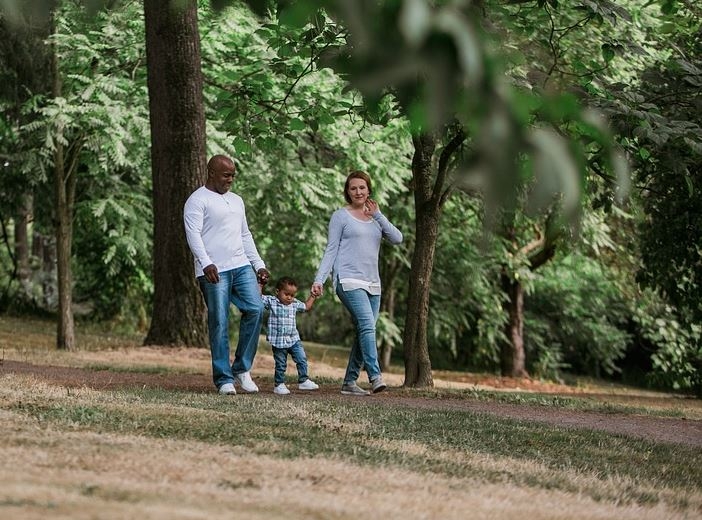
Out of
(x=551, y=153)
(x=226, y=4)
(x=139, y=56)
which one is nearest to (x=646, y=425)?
(x=226, y=4)

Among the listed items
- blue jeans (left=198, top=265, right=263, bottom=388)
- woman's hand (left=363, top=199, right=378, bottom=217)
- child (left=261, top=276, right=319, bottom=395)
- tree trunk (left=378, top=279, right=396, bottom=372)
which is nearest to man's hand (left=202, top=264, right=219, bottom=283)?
blue jeans (left=198, top=265, right=263, bottom=388)

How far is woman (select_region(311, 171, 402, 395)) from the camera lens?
11539 millimetres

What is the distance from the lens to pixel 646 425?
1075cm

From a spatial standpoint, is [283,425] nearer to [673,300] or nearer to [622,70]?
[673,300]

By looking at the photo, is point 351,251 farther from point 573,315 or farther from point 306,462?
point 573,315

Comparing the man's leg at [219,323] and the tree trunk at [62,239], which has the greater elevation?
the tree trunk at [62,239]

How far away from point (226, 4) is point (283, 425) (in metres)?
4.91

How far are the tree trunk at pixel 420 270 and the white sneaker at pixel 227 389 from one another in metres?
2.98

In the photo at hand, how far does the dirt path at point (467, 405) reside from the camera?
10.1m

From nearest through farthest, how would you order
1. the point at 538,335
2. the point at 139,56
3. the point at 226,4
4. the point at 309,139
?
the point at 226,4 → the point at 139,56 → the point at 309,139 → the point at 538,335

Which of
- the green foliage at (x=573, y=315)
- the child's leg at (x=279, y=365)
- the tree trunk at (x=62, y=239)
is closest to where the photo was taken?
the child's leg at (x=279, y=365)

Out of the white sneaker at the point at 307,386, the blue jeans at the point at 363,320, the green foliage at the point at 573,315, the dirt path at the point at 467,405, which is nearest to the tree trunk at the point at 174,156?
the dirt path at the point at 467,405

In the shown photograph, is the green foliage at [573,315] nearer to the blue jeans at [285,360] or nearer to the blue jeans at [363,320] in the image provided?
the blue jeans at [285,360]

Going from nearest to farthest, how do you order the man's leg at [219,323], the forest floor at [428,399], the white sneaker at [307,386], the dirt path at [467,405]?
1. the dirt path at [467,405]
2. the forest floor at [428,399]
3. the man's leg at [219,323]
4. the white sneaker at [307,386]
